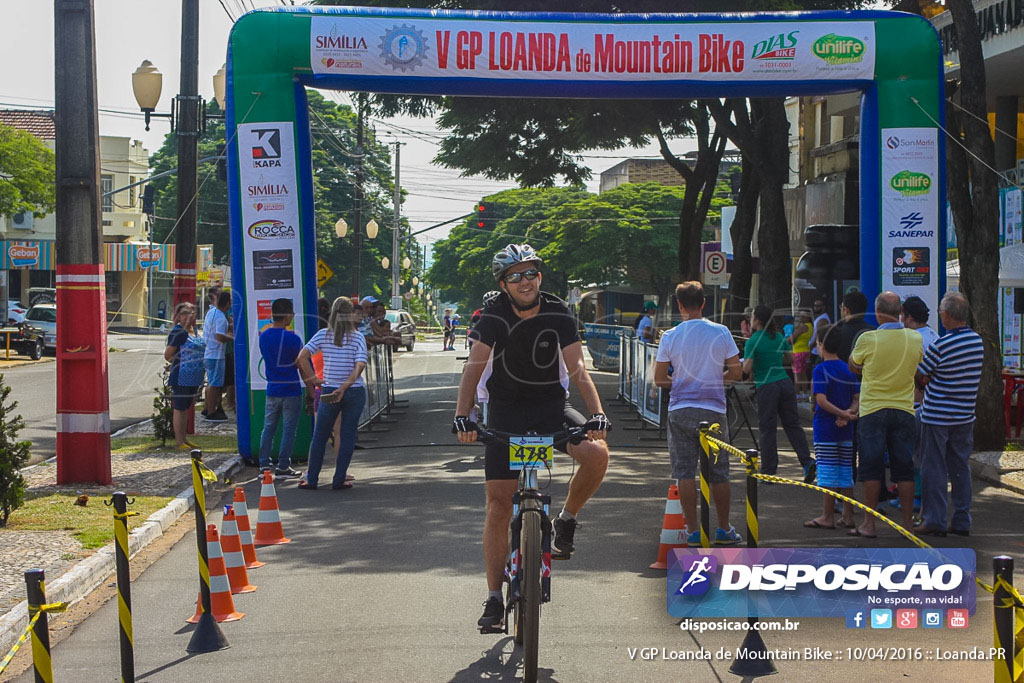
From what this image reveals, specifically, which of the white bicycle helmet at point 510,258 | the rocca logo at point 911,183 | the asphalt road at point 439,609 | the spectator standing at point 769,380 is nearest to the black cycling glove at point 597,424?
the white bicycle helmet at point 510,258

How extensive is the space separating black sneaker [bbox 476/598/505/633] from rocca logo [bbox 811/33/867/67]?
10349mm

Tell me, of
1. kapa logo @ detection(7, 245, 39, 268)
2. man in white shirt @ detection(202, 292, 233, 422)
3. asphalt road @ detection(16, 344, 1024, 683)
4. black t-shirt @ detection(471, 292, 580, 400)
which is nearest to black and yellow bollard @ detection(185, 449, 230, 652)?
asphalt road @ detection(16, 344, 1024, 683)

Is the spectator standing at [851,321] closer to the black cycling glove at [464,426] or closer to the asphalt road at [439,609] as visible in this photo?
the asphalt road at [439,609]

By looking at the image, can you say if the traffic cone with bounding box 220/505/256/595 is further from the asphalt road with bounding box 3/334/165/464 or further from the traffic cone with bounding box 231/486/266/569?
the asphalt road with bounding box 3/334/165/464

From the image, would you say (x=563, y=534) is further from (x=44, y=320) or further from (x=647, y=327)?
(x=44, y=320)

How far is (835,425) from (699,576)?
3070mm

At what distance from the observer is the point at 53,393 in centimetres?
2442

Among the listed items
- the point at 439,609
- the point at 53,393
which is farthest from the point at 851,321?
the point at 53,393

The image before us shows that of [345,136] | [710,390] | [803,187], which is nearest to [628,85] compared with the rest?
[710,390]

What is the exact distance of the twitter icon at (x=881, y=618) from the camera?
21.6 feet

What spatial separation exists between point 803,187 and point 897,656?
3187cm

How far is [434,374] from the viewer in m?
34.8

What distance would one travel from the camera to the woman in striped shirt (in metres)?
12.2

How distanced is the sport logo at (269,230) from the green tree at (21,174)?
3146 centimetres
